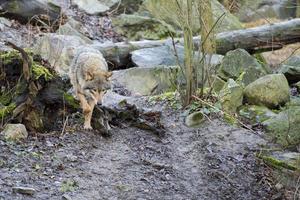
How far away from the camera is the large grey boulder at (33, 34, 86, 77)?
848 cm

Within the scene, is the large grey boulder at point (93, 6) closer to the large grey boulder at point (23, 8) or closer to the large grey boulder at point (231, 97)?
the large grey boulder at point (23, 8)

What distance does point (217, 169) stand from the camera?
19.9ft

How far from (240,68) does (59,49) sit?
3744 mm

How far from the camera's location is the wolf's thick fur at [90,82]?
20.3ft

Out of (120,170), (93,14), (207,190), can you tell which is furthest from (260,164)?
(93,14)

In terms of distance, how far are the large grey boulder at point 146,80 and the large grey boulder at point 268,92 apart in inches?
74.6

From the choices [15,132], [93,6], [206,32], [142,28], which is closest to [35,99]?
[15,132]

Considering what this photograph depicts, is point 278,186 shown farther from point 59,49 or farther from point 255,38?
point 255,38

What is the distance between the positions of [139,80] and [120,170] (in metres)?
4.36

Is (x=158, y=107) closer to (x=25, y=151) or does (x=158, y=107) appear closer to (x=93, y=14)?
(x=25, y=151)

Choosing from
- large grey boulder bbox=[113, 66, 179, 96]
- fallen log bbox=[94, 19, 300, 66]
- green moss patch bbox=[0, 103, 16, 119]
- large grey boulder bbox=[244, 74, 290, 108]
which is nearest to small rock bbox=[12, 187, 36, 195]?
green moss patch bbox=[0, 103, 16, 119]

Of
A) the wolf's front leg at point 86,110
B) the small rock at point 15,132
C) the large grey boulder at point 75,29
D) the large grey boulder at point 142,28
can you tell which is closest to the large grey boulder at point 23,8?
the large grey boulder at point 75,29

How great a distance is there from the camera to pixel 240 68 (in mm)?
9758

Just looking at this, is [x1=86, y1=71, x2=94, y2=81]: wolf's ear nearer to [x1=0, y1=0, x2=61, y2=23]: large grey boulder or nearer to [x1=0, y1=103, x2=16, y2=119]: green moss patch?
[x1=0, y1=103, x2=16, y2=119]: green moss patch
